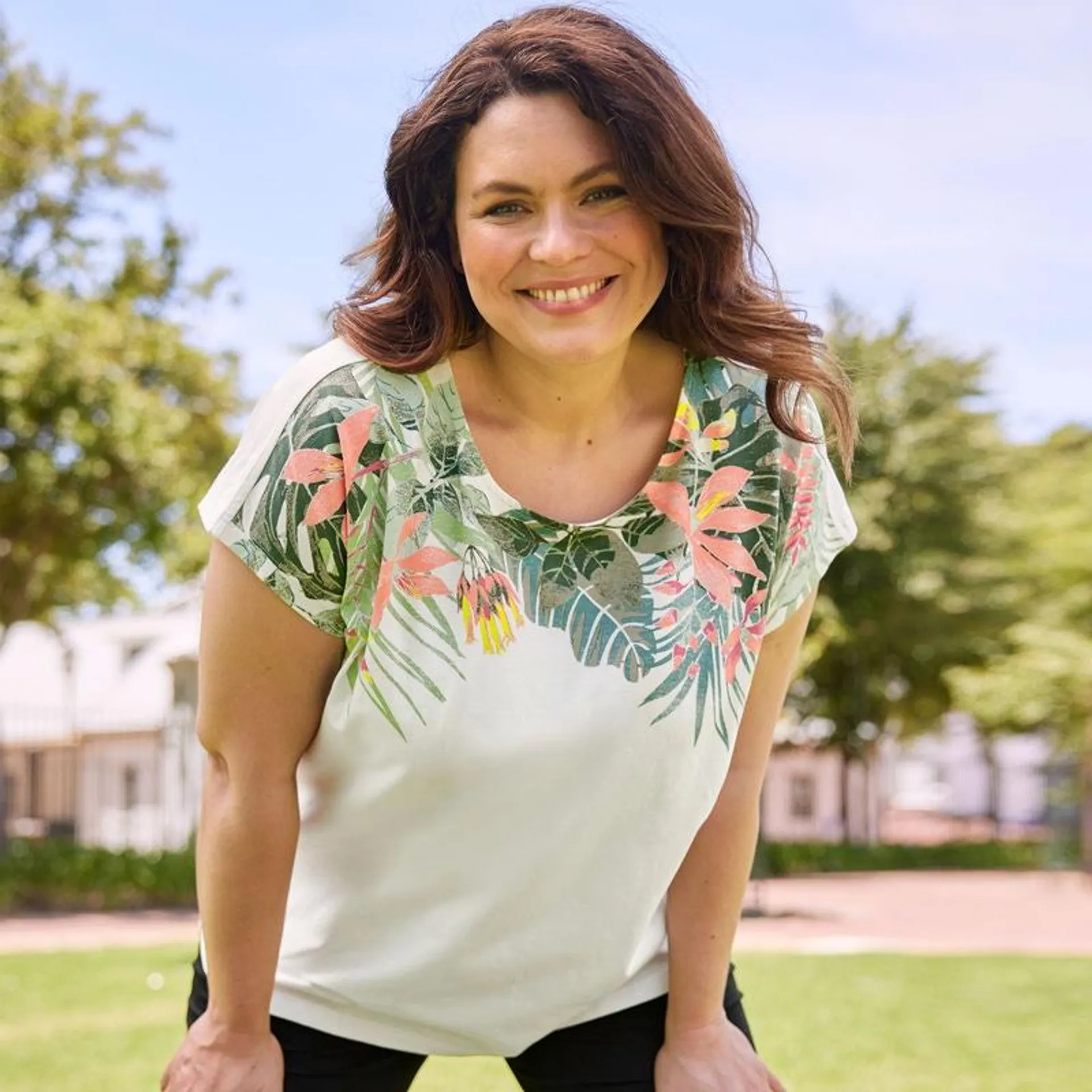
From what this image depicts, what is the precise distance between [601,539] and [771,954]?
372 inches

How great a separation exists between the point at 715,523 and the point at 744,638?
0.14 meters

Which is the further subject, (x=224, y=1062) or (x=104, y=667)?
(x=104, y=667)

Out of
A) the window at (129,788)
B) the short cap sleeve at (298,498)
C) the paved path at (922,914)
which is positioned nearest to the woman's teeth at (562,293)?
the short cap sleeve at (298,498)

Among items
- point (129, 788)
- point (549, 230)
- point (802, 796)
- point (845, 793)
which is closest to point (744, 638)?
point (549, 230)

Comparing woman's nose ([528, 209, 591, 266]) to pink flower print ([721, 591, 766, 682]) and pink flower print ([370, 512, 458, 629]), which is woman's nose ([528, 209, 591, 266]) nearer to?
pink flower print ([370, 512, 458, 629])

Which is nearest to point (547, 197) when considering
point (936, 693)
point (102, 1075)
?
point (102, 1075)

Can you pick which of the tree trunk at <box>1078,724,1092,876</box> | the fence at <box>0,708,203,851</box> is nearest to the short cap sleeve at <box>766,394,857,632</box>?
the fence at <box>0,708,203,851</box>

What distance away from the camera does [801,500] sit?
1.89m

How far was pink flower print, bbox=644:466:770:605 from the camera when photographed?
1.78m

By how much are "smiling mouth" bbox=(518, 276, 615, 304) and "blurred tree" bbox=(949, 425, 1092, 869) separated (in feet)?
63.7

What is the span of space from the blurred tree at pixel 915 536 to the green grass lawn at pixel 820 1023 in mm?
10827

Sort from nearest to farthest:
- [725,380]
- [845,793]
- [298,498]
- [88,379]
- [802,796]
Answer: [298,498] → [725,380] → [88,379] → [845,793] → [802,796]

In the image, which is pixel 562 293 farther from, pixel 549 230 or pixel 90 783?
pixel 90 783

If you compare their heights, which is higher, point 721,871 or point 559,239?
point 559,239
